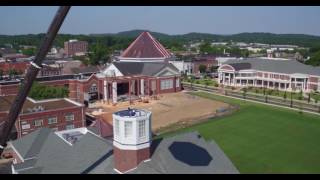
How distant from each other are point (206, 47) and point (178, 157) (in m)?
84.3

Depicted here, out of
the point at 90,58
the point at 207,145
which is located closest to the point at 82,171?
the point at 207,145

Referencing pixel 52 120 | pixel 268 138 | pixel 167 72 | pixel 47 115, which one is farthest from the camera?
pixel 167 72

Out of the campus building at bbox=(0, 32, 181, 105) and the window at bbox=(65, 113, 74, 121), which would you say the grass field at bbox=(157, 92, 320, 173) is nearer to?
the window at bbox=(65, 113, 74, 121)

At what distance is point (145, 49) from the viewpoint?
160ft

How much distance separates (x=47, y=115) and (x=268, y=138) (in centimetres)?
1390

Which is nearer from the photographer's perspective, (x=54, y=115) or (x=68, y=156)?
(x=68, y=156)

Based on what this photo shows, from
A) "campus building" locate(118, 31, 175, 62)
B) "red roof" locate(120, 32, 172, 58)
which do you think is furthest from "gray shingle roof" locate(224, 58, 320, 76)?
"red roof" locate(120, 32, 172, 58)

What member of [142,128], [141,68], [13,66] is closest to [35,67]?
[142,128]

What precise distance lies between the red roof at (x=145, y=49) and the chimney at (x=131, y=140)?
119 ft

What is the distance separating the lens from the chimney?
38.9 ft

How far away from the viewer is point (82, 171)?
12.5 meters

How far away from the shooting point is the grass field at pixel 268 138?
685 inches

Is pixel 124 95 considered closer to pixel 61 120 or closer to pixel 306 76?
pixel 61 120

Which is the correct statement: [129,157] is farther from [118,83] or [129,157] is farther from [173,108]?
[118,83]
